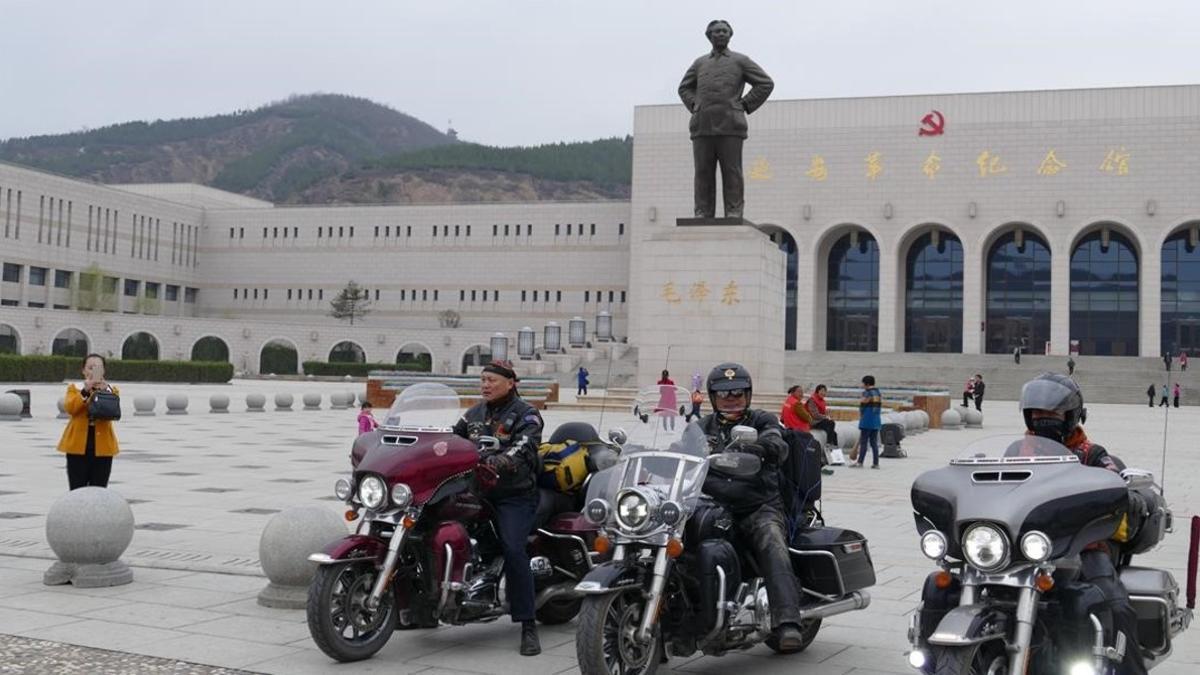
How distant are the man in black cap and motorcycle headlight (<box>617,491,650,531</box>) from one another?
41.0 inches

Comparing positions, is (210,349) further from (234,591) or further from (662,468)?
(662,468)

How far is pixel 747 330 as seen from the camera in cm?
2400

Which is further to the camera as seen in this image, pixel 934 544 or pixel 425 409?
pixel 425 409

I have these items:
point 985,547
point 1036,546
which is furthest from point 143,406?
point 1036,546

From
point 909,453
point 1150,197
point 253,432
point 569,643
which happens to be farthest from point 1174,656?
point 1150,197

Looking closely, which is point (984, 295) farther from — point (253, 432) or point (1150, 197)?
point (253, 432)

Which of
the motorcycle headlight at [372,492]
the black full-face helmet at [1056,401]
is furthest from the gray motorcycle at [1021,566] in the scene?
the motorcycle headlight at [372,492]

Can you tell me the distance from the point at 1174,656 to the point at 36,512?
983 cm

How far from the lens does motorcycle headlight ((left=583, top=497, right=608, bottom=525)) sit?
5297 millimetres

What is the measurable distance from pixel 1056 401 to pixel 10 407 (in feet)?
81.2

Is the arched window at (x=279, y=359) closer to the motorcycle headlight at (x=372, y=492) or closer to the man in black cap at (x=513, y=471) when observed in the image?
the man in black cap at (x=513, y=471)

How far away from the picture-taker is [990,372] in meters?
52.2

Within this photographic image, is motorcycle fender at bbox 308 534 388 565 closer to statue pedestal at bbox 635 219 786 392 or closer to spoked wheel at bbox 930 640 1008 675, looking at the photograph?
spoked wheel at bbox 930 640 1008 675

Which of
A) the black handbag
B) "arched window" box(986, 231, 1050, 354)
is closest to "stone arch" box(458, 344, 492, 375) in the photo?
"arched window" box(986, 231, 1050, 354)
